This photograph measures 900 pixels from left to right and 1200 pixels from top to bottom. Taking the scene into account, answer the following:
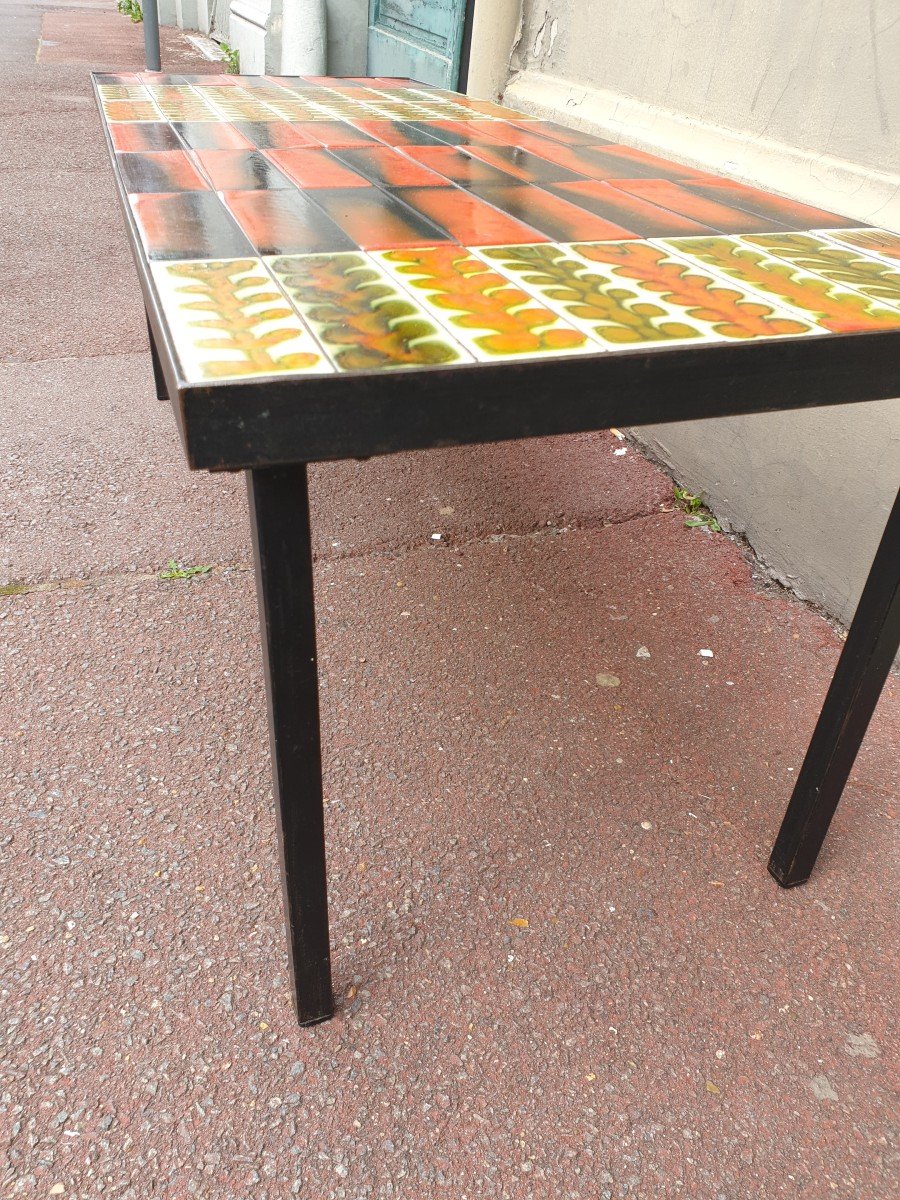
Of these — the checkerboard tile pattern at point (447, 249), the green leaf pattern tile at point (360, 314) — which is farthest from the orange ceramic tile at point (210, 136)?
the green leaf pattern tile at point (360, 314)

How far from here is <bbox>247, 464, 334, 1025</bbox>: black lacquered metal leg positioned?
0.88m

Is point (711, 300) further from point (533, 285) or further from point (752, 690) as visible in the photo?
point (752, 690)

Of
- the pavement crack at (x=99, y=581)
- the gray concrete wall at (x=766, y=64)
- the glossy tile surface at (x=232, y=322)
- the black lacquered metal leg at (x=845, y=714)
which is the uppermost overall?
the gray concrete wall at (x=766, y=64)

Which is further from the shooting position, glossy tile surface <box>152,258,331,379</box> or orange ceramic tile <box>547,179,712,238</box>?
orange ceramic tile <box>547,179,712,238</box>

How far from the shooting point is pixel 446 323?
0.89 metres

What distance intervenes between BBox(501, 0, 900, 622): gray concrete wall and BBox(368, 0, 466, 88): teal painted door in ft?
4.39

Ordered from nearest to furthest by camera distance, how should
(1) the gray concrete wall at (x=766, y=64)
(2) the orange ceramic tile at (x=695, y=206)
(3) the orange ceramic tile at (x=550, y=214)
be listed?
(3) the orange ceramic tile at (x=550, y=214) < (2) the orange ceramic tile at (x=695, y=206) < (1) the gray concrete wall at (x=766, y=64)

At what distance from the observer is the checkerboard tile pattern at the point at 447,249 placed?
2.82 feet

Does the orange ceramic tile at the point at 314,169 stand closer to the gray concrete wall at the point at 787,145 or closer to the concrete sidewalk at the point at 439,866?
the concrete sidewalk at the point at 439,866

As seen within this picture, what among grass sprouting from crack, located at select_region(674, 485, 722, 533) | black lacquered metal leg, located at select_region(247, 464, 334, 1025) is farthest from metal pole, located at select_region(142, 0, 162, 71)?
black lacquered metal leg, located at select_region(247, 464, 334, 1025)

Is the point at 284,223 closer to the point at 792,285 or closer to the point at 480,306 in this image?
the point at 480,306

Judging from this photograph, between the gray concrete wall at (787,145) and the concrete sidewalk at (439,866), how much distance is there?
5.7 inches

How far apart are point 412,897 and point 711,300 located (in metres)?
0.94

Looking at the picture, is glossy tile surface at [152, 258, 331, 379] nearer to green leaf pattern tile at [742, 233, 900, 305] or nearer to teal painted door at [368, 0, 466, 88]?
green leaf pattern tile at [742, 233, 900, 305]
